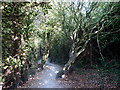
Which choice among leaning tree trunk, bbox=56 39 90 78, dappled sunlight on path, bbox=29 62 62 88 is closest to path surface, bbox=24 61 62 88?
dappled sunlight on path, bbox=29 62 62 88

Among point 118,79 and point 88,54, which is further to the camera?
point 88,54

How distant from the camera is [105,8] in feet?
26.0

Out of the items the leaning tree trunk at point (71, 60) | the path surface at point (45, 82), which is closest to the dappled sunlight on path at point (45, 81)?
the path surface at point (45, 82)

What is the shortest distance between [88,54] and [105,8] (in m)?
4.89

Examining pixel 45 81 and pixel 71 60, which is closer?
pixel 45 81

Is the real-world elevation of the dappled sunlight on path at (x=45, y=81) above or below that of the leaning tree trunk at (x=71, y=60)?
below

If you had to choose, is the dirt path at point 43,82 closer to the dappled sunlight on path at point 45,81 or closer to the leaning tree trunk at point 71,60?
the dappled sunlight on path at point 45,81

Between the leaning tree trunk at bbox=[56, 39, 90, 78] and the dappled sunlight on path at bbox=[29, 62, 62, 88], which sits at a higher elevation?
the leaning tree trunk at bbox=[56, 39, 90, 78]

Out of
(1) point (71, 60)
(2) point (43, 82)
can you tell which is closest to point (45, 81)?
(2) point (43, 82)

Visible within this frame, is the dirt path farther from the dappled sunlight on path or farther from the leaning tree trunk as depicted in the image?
the leaning tree trunk

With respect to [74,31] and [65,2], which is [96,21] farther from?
[65,2]

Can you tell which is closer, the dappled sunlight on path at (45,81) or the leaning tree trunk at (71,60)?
the dappled sunlight on path at (45,81)

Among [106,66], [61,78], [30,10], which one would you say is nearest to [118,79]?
[106,66]

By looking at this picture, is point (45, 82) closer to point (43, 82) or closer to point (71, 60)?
point (43, 82)
